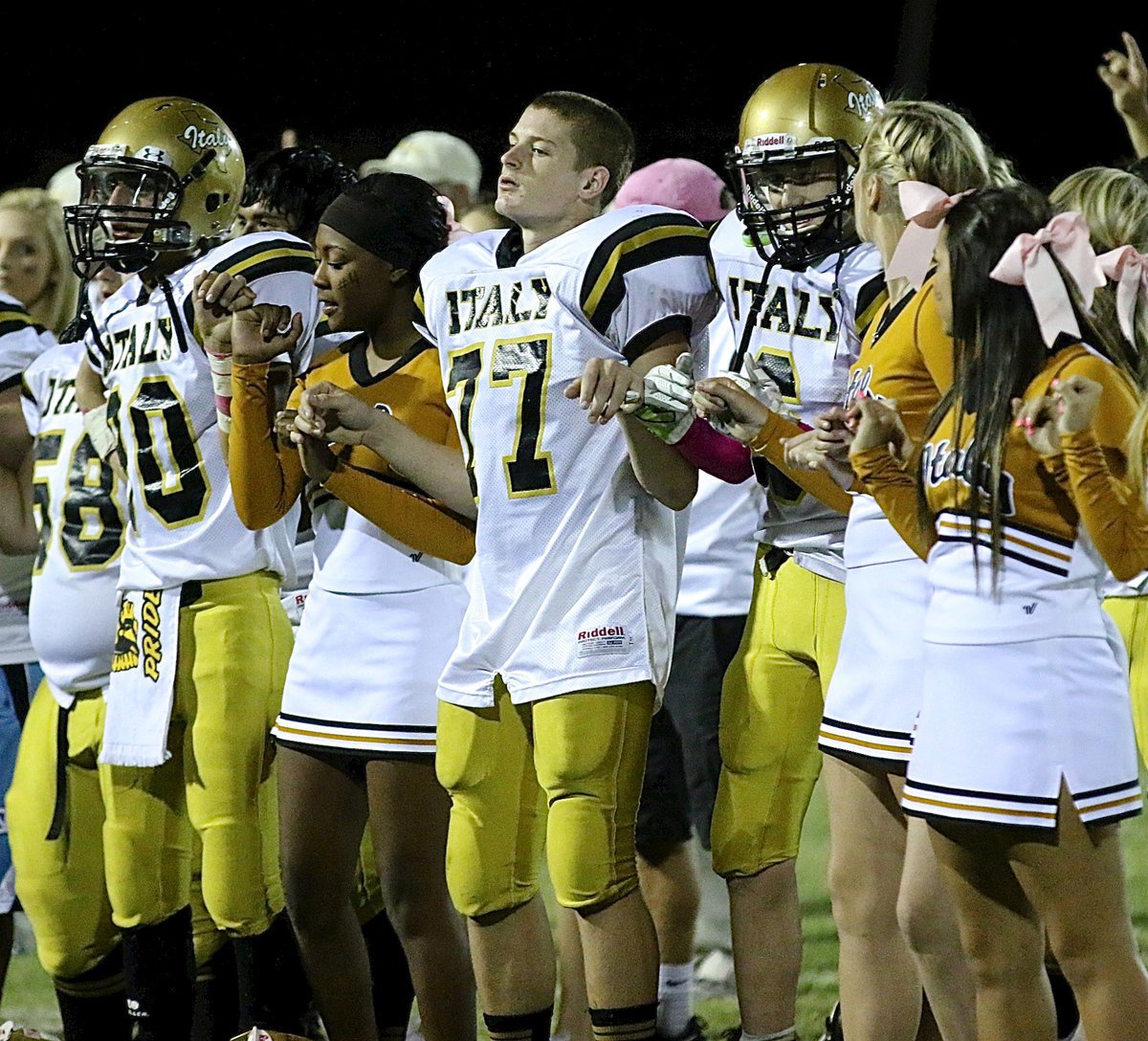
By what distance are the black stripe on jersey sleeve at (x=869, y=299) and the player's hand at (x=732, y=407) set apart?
38cm

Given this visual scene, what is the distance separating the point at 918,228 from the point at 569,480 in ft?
2.36

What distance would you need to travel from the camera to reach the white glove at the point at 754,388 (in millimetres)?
2879

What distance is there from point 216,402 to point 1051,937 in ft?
5.93

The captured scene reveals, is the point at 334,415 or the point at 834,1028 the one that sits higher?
the point at 334,415

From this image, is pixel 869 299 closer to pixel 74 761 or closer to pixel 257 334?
pixel 257 334

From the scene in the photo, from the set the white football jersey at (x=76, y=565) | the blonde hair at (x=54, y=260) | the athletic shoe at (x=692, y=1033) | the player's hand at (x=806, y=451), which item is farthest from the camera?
the blonde hair at (x=54, y=260)

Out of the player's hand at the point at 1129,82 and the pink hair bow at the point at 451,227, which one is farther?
the player's hand at the point at 1129,82

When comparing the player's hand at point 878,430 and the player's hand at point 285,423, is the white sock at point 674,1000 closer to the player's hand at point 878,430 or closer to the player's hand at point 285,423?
the player's hand at point 285,423

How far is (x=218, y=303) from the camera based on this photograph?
11.0 ft

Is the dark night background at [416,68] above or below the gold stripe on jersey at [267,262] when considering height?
above

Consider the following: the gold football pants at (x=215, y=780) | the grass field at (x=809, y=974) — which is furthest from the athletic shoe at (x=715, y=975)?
the gold football pants at (x=215, y=780)

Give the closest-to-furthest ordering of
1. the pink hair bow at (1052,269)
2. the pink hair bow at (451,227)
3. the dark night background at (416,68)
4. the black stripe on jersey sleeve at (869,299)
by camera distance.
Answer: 1. the pink hair bow at (1052,269)
2. the black stripe on jersey sleeve at (869,299)
3. the pink hair bow at (451,227)
4. the dark night background at (416,68)

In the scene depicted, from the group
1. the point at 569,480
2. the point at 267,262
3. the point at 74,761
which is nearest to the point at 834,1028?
the point at 569,480

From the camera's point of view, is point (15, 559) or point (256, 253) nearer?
point (256, 253)
